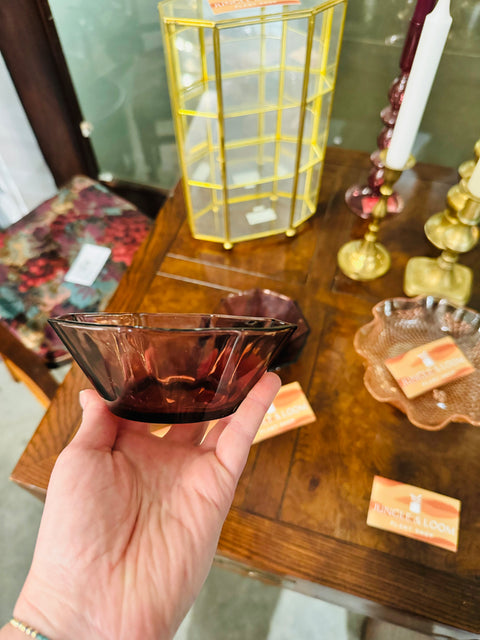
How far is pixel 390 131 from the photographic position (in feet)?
2.94

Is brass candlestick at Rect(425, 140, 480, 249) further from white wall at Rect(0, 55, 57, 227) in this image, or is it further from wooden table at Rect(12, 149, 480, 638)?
white wall at Rect(0, 55, 57, 227)

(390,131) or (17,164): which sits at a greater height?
(390,131)

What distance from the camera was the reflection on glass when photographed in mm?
1267

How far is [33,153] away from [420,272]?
44.9 inches

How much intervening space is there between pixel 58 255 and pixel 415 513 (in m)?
0.96

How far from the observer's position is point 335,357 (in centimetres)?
78

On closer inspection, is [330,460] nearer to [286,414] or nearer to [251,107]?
[286,414]

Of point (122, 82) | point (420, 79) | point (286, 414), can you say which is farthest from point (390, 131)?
point (122, 82)

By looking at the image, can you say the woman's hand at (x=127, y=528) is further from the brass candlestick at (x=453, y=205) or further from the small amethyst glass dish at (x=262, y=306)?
the brass candlestick at (x=453, y=205)

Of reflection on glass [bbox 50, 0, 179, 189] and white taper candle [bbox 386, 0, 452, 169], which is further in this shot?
reflection on glass [bbox 50, 0, 179, 189]

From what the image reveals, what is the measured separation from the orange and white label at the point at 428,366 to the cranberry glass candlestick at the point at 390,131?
352 mm

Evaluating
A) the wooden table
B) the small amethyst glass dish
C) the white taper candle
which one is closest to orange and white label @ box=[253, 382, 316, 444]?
the wooden table

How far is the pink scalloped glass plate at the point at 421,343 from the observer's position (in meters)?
0.67

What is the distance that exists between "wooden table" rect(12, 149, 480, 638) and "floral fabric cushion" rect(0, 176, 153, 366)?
223 mm
